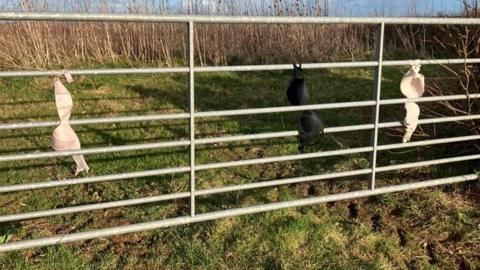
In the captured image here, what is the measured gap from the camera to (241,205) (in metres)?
4.39

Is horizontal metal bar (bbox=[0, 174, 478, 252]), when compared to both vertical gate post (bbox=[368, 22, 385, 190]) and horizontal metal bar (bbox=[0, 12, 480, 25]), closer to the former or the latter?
vertical gate post (bbox=[368, 22, 385, 190])

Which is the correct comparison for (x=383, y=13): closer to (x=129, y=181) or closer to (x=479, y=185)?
(x=479, y=185)

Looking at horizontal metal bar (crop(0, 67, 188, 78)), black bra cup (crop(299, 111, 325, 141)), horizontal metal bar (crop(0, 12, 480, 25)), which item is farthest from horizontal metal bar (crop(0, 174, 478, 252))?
horizontal metal bar (crop(0, 12, 480, 25))

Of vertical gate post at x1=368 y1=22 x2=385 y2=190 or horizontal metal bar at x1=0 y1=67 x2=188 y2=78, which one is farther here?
vertical gate post at x1=368 y1=22 x2=385 y2=190

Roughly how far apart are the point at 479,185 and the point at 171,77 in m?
4.72

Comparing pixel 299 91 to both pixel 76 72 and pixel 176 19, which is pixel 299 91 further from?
pixel 76 72

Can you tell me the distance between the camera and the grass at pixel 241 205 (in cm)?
370

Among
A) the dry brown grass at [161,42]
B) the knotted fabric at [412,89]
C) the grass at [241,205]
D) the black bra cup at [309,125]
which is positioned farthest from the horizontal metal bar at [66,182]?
the dry brown grass at [161,42]

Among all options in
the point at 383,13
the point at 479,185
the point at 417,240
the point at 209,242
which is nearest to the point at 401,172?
the point at 479,185

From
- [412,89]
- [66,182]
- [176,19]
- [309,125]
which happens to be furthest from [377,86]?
[66,182]

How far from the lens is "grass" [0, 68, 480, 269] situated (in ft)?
12.1

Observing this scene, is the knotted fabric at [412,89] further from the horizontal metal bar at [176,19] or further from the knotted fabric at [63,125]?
the knotted fabric at [63,125]

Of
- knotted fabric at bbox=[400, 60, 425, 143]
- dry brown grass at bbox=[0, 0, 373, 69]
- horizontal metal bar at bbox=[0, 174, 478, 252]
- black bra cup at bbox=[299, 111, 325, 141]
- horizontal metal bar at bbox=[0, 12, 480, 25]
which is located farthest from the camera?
dry brown grass at bbox=[0, 0, 373, 69]

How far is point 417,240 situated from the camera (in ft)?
13.3
